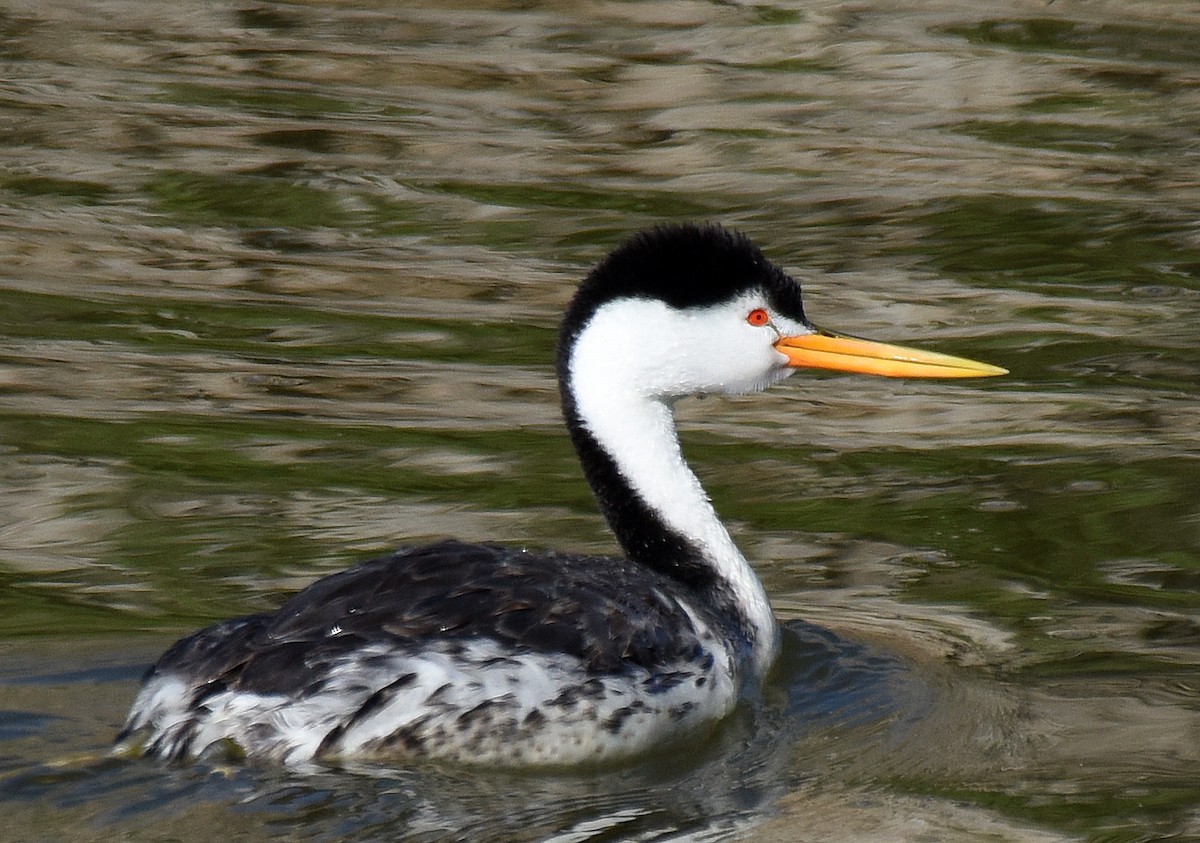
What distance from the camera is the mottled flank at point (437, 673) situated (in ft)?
17.2

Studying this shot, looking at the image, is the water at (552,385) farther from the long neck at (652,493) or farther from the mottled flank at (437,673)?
the long neck at (652,493)

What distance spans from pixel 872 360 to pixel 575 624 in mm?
1695

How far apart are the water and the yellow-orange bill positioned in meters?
0.71

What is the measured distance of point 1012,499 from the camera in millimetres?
7629

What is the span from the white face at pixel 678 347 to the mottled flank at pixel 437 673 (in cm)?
83

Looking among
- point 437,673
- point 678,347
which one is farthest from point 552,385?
point 437,673

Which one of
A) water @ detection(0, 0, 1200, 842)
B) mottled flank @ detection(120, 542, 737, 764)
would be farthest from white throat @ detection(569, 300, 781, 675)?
mottled flank @ detection(120, 542, 737, 764)

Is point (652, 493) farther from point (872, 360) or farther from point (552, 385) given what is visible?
point (552, 385)

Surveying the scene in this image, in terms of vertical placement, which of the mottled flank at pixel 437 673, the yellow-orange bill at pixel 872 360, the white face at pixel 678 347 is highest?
the white face at pixel 678 347

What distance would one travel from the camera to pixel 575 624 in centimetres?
550

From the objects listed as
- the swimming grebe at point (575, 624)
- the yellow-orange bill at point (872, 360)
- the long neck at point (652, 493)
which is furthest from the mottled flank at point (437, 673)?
the yellow-orange bill at point (872, 360)

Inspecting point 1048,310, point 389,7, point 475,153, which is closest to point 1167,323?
point 1048,310

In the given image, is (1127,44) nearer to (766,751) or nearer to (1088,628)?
(1088,628)

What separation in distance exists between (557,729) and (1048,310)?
192 inches
